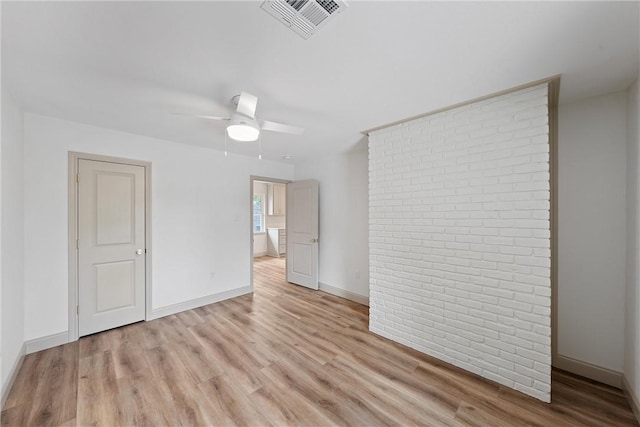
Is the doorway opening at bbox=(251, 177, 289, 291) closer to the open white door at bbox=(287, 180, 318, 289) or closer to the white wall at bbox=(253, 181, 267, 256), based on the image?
the white wall at bbox=(253, 181, 267, 256)

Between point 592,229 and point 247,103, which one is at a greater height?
point 247,103

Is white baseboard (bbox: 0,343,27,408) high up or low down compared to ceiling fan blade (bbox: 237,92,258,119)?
down

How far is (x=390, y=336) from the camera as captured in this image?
2768 mm

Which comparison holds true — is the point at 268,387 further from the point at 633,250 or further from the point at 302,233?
the point at 633,250

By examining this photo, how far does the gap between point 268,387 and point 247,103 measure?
7.69 ft

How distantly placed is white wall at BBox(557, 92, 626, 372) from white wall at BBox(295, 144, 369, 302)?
7.23ft

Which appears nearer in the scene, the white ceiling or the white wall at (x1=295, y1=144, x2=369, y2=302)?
the white ceiling

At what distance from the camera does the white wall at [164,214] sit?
251 cm

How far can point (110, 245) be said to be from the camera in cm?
298

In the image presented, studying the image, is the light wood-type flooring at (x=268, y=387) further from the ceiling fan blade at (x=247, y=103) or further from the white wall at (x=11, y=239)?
the ceiling fan blade at (x=247, y=103)

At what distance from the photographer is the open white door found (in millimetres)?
4500

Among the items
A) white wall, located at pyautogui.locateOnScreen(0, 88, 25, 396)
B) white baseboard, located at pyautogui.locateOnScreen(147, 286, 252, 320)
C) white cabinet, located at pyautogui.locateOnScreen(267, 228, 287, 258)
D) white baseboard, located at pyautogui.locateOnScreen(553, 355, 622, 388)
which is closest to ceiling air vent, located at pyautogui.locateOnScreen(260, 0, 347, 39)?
white wall, located at pyautogui.locateOnScreen(0, 88, 25, 396)

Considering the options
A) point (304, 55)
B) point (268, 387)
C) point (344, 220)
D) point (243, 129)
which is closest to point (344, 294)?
point (344, 220)

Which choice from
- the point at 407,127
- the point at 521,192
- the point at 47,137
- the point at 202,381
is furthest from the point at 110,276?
the point at 521,192
